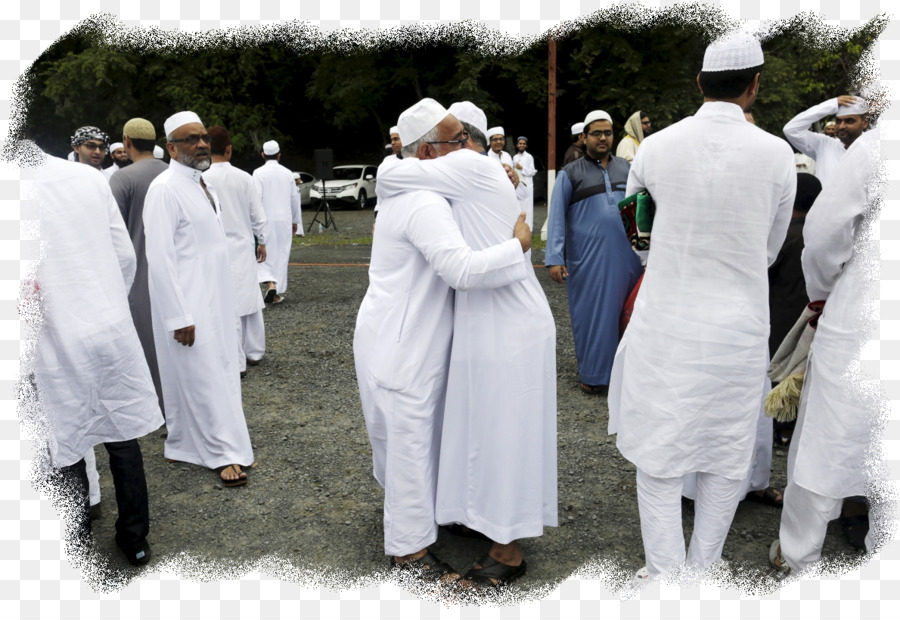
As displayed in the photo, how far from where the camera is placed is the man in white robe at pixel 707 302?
2.54 m

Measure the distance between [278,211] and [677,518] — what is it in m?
7.58

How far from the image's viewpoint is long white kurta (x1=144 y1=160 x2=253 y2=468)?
3.79m

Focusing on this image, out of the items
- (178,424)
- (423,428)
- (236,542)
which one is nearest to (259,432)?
(178,424)

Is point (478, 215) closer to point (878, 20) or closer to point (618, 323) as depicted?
point (878, 20)

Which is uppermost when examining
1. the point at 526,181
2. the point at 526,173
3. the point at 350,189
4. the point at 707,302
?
the point at 707,302

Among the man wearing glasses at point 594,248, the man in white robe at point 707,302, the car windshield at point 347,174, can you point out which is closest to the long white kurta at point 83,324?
the man in white robe at point 707,302

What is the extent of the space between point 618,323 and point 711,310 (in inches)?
105

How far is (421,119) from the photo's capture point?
2.86 m

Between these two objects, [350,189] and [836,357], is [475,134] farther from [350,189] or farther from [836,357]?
[350,189]

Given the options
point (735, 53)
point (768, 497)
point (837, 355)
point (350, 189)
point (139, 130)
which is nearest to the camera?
point (735, 53)

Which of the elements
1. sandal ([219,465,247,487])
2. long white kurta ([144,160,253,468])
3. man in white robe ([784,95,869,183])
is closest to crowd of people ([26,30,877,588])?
long white kurta ([144,160,253,468])

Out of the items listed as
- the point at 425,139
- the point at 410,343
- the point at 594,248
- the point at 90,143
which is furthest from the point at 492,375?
the point at 90,143

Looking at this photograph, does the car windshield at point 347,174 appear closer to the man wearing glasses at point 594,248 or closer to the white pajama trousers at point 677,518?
the man wearing glasses at point 594,248

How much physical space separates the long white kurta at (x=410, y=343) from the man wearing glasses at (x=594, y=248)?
222 cm
